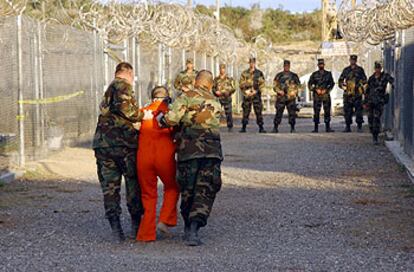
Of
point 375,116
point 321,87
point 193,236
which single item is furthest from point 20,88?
point 321,87

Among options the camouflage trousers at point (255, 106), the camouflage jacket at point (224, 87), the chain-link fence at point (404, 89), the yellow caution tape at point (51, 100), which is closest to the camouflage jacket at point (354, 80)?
the chain-link fence at point (404, 89)

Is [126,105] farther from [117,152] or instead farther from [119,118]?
[117,152]

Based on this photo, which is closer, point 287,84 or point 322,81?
point 322,81

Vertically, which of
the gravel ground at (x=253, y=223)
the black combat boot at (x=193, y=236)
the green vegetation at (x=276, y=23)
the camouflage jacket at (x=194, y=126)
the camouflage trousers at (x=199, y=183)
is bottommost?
the gravel ground at (x=253, y=223)

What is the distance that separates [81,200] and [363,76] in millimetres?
11732

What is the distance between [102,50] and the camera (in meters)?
19.5

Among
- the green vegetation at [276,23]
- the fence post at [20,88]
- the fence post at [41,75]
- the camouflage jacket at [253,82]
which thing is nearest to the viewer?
the fence post at [20,88]

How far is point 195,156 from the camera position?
29.1 feet

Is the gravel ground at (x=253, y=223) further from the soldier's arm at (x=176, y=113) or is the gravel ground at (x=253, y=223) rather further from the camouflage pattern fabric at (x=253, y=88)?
the camouflage pattern fabric at (x=253, y=88)

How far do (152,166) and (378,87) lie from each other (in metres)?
10.5

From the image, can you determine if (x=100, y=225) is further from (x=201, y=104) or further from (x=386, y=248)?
(x=386, y=248)

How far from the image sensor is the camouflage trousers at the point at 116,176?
29.8 ft

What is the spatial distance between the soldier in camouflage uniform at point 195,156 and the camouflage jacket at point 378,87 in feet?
33.5

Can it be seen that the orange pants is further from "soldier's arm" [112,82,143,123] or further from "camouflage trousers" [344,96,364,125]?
"camouflage trousers" [344,96,364,125]
